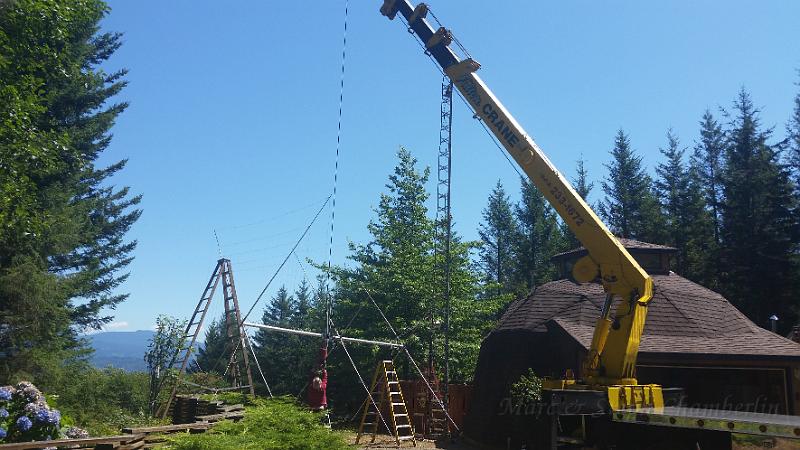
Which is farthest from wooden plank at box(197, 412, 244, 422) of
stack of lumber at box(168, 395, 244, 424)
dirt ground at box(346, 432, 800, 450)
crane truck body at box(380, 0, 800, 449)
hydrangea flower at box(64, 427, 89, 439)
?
crane truck body at box(380, 0, 800, 449)

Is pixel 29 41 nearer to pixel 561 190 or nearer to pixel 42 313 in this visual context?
pixel 42 313

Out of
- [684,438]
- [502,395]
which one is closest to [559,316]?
[502,395]

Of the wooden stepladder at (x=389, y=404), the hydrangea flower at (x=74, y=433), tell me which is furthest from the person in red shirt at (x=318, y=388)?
the hydrangea flower at (x=74, y=433)

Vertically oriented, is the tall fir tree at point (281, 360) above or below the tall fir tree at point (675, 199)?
below

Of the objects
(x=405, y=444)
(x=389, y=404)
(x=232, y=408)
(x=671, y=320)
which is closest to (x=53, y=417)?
(x=232, y=408)

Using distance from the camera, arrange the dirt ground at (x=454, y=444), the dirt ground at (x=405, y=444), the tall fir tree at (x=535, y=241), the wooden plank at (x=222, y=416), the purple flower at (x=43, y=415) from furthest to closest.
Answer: the tall fir tree at (x=535, y=241) → the dirt ground at (x=405, y=444) → the dirt ground at (x=454, y=444) → the wooden plank at (x=222, y=416) → the purple flower at (x=43, y=415)

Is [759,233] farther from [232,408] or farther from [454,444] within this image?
[232,408]

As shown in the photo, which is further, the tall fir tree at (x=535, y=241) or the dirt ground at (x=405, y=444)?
the tall fir tree at (x=535, y=241)

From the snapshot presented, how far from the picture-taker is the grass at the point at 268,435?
6977 mm

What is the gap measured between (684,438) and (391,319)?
58.8 feet

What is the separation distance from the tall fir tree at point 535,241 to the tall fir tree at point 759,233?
41.5ft

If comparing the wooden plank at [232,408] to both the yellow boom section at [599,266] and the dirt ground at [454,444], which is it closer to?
the dirt ground at [454,444]

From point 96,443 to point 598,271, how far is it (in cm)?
993

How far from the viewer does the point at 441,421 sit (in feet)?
66.3
